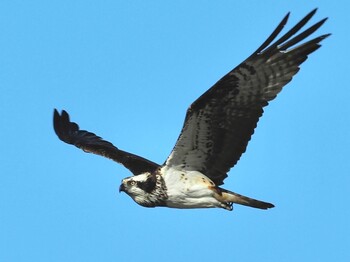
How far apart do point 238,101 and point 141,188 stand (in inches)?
72.5

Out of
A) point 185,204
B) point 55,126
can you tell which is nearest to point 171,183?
point 185,204

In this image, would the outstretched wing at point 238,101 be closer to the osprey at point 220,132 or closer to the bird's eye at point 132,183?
the osprey at point 220,132

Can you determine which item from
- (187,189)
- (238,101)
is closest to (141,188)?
(187,189)

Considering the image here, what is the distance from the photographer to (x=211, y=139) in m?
12.3

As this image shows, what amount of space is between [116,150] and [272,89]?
3523 millimetres

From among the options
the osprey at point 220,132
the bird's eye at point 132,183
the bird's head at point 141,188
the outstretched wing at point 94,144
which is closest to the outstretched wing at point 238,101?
the osprey at point 220,132

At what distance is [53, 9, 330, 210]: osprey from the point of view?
11742 mm

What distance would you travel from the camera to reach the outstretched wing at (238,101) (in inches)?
461

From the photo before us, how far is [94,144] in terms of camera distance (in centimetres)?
1518

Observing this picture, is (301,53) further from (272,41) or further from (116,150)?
(116,150)

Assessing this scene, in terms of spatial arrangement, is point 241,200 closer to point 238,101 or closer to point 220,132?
point 220,132

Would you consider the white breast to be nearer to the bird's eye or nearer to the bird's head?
the bird's head

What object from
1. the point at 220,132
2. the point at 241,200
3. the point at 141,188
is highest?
the point at 220,132

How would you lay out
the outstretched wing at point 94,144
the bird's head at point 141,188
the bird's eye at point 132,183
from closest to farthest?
the bird's head at point 141,188 < the bird's eye at point 132,183 < the outstretched wing at point 94,144
